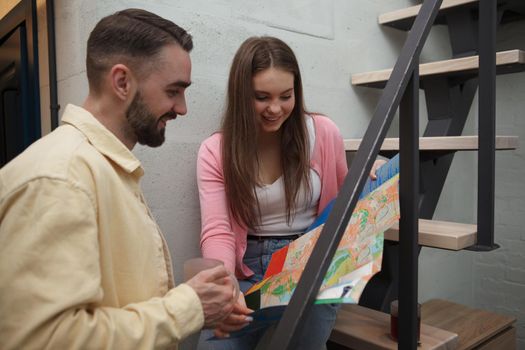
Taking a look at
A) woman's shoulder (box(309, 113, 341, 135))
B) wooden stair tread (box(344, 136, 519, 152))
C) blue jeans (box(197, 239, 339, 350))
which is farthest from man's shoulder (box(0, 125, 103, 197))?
wooden stair tread (box(344, 136, 519, 152))

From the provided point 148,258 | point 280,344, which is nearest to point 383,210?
point 280,344

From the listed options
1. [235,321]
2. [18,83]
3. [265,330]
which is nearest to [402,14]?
[265,330]

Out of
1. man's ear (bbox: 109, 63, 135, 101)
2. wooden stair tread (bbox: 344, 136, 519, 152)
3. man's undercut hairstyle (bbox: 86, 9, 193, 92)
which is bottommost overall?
wooden stair tread (bbox: 344, 136, 519, 152)

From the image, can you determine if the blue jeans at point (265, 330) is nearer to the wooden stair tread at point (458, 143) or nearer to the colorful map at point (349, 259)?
the colorful map at point (349, 259)

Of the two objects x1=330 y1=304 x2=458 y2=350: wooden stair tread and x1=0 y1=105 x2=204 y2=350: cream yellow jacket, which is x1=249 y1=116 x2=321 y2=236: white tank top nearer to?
x1=330 y1=304 x2=458 y2=350: wooden stair tread

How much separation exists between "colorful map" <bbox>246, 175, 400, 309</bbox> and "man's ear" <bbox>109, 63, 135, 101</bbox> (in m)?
0.49

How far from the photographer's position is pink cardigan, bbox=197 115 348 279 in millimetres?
1243

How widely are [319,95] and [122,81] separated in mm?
1126

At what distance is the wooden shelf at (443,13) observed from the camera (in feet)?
5.20

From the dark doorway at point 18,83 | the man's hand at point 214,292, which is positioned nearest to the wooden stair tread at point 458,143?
the man's hand at point 214,292

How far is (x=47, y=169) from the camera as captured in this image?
62 centimetres

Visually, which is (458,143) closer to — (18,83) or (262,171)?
(262,171)

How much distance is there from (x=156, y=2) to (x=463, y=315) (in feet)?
5.69

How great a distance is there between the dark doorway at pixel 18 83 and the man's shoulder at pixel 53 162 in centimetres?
102
